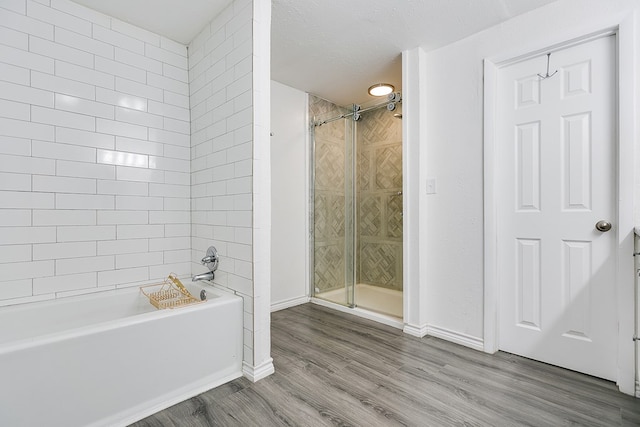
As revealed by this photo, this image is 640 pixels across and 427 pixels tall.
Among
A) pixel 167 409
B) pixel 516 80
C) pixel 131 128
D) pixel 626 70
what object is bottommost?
pixel 167 409

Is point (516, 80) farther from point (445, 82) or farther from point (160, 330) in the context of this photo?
point (160, 330)

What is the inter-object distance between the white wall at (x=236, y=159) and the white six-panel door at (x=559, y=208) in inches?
64.6

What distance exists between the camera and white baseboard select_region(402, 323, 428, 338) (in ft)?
7.93

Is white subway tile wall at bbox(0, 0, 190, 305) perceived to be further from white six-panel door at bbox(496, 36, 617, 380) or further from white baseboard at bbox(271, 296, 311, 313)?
white six-panel door at bbox(496, 36, 617, 380)

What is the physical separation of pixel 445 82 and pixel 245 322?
2.25 m

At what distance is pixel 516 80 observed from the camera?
2072 millimetres

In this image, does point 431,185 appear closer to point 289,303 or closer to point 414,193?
point 414,193

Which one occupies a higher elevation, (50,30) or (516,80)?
(50,30)

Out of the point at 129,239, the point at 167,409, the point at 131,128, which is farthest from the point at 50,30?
the point at 167,409

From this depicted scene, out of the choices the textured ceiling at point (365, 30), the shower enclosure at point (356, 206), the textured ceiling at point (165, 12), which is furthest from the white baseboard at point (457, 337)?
the textured ceiling at point (165, 12)

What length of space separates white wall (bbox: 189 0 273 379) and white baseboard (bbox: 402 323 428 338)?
1.17 metres

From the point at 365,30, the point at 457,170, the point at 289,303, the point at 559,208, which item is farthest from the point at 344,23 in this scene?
the point at 289,303

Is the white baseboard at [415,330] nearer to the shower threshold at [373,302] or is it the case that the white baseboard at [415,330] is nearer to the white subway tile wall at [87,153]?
the shower threshold at [373,302]

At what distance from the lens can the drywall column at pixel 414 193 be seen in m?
2.43
